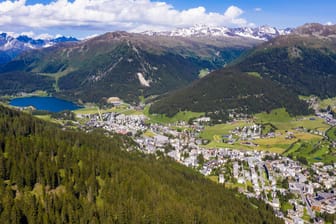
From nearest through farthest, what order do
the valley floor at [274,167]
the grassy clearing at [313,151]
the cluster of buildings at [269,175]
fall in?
the cluster of buildings at [269,175], the valley floor at [274,167], the grassy clearing at [313,151]

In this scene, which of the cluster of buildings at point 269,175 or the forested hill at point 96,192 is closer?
the forested hill at point 96,192

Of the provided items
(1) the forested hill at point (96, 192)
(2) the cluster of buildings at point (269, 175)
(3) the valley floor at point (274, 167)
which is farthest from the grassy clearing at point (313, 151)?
(1) the forested hill at point (96, 192)

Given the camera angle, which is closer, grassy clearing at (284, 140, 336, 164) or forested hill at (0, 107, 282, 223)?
forested hill at (0, 107, 282, 223)

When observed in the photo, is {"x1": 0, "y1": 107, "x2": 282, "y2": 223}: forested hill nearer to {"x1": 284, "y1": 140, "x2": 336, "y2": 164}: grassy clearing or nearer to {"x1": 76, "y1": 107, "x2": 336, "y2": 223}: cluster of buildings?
{"x1": 76, "y1": 107, "x2": 336, "y2": 223}: cluster of buildings

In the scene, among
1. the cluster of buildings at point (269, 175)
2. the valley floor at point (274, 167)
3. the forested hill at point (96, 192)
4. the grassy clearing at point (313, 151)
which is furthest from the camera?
the grassy clearing at point (313, 151)

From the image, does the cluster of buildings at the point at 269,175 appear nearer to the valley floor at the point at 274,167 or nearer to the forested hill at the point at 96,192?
the valley floor at the point at 274,167

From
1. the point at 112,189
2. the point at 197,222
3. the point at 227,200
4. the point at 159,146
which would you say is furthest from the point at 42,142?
the point at 159,146

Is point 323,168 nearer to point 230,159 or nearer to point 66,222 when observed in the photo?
point 230,159

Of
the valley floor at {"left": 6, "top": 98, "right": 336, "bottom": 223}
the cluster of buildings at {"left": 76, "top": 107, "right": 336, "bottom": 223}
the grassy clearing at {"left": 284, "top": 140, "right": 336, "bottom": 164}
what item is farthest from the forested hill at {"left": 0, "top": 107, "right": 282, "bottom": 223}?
the grassy clearing at {"left": 284, "top": 140, "right": 336, "bottom": 164}
